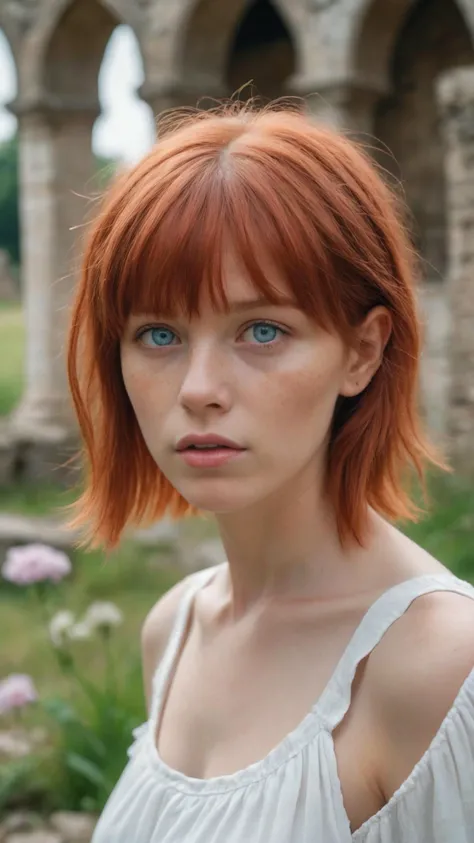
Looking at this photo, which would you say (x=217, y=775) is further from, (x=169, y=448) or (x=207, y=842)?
(x=169, y=448)

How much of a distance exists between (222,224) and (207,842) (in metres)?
0.62

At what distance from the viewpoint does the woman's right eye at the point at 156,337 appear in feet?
3.95

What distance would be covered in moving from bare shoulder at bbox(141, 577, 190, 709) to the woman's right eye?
0.50 metres

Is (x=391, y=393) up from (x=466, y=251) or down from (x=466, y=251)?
down

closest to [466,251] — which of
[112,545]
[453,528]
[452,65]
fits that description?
[453,528]

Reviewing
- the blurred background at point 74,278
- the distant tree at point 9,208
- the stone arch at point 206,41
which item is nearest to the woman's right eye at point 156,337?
the blurred background at point 74,278

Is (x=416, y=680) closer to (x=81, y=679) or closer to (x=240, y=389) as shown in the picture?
(x=240, y=389)

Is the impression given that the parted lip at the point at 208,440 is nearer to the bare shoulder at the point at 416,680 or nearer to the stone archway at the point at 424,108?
the bare shoulder at the point at 416,680

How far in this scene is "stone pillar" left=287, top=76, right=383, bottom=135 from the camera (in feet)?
26.1

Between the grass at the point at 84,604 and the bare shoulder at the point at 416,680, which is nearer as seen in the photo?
the bare shoulder at the point at 416,680

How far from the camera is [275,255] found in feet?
3.68

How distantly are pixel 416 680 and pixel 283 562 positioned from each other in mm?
265

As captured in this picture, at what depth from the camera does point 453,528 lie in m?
5.43

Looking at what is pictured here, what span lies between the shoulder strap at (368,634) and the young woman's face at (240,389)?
16 centimetres
